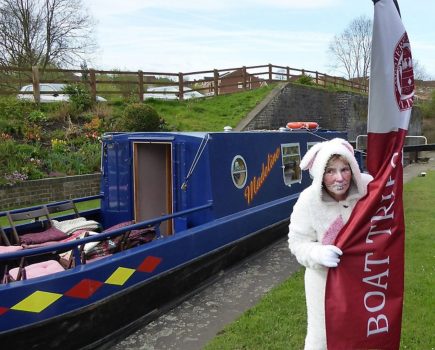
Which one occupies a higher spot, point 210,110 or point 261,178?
point 210,110

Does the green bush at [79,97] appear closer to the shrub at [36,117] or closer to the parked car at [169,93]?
the shrub at [36,117]

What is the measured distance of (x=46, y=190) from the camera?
1102 centimetres

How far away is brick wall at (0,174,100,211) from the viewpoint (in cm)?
1044

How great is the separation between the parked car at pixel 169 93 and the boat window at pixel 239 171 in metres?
13.7

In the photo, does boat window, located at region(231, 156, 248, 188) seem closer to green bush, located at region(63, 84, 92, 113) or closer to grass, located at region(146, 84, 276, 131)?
grass, located at region(146, 84, 276, 131)

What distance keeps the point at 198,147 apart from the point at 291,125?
366cm

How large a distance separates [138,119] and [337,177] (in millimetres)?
12375

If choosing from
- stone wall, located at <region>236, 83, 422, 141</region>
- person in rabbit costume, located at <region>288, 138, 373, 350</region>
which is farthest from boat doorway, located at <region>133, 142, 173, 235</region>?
stone wall, located at <region>236, 83, 422, 141</region>

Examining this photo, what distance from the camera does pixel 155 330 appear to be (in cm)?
446

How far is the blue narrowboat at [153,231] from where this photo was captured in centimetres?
369

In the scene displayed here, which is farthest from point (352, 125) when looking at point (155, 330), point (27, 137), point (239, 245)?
point (155, 330)

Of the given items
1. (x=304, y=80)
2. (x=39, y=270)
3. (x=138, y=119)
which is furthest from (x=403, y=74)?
(x=304, y=80)

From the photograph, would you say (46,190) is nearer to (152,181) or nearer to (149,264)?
(152,181)

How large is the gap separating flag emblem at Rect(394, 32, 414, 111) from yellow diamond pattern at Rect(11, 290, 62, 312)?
292 centimetres
